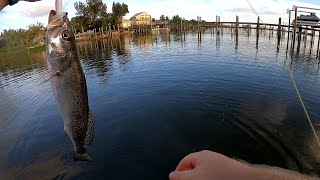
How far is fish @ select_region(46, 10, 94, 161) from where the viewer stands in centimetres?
330

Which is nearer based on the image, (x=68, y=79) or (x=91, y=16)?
(x=68, y=79)

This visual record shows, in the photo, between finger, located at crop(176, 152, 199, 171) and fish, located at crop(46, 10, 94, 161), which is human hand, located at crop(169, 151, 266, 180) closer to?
finger, located at crop(176, 152, 199, 171)

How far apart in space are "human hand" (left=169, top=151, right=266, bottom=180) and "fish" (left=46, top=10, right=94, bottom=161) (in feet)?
8.44

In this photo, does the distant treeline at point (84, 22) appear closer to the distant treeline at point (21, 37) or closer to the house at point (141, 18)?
the distant treeline at point (21, 37)

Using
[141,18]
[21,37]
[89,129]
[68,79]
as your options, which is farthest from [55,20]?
[141,18]

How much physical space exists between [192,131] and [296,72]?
1553cm

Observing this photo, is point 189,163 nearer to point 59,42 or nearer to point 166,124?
point 59,42

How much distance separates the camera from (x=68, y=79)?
12.6ft

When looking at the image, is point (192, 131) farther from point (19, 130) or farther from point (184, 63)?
point (184, 63)

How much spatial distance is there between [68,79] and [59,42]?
23.7 inches

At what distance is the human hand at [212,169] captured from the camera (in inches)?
36.7

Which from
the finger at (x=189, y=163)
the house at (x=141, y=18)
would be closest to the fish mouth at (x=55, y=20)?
the finger at (x=189, y=163)

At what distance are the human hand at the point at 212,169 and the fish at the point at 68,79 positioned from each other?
257 cm

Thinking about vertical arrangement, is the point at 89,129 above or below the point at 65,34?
below
